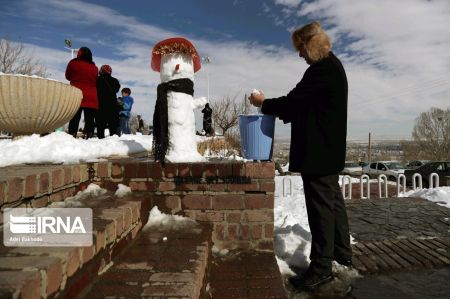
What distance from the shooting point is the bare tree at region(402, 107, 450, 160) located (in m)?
50.7

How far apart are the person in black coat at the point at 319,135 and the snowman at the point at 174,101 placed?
0.77 meters

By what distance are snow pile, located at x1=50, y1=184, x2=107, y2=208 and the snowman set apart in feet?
1.55

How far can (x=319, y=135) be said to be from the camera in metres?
2.16

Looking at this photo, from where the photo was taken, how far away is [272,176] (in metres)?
2.43

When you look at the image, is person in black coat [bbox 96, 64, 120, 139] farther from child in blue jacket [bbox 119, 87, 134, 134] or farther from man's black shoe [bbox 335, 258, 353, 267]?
man's black shoe [bbox 335, 258, 353, 267]

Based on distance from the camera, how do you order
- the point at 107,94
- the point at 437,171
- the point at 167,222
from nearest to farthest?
the point at 167,222 → the point at 107,94 → the point at 437,171

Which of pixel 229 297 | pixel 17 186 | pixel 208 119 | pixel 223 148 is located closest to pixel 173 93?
pixel 17 186

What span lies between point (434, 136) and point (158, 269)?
60.5 metres

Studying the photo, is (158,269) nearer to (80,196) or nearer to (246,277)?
(246,277)

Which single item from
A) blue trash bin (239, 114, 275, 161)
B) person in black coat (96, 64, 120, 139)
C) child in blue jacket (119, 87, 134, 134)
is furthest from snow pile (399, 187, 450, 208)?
child in blue jacket (119, 87, 134, 134)

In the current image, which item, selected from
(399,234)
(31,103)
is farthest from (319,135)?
(31,103)

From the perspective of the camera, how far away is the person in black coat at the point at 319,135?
215 cm

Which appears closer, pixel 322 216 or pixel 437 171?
pixel 322 216

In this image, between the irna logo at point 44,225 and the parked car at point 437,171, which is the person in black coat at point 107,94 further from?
the parked car at point 437,171
